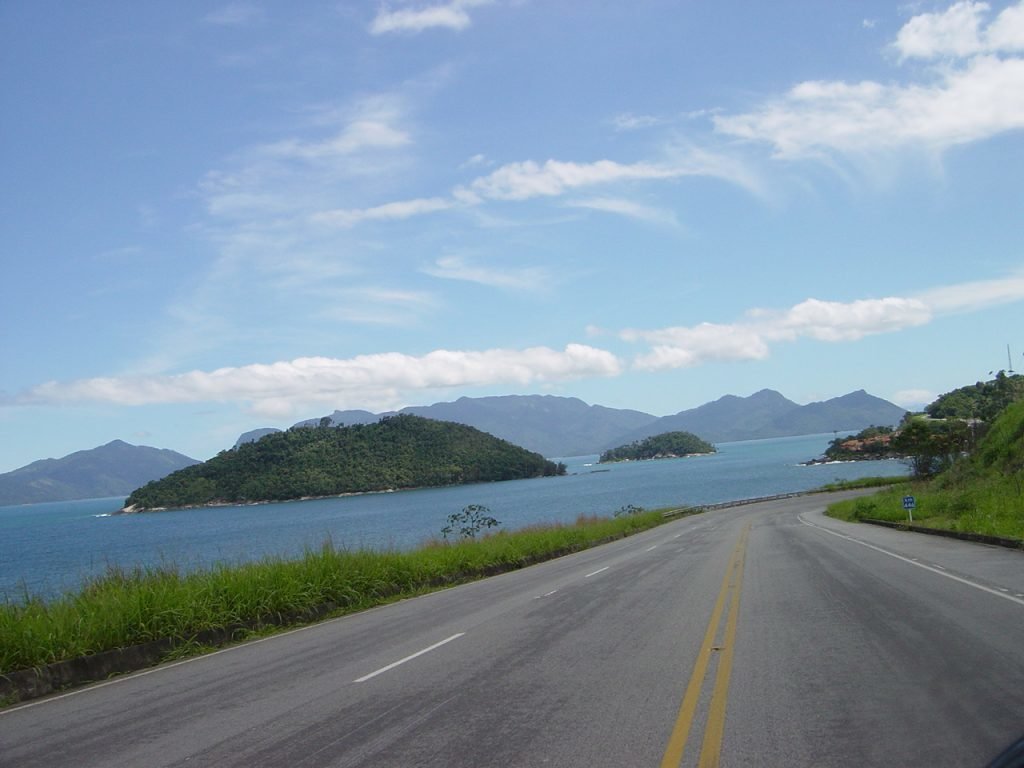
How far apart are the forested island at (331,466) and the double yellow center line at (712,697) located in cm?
15136

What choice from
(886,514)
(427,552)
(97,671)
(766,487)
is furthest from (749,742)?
(766,487)

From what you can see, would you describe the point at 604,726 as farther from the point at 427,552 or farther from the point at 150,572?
the point at 427,552

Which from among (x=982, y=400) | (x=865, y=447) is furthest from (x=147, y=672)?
(x=865, y=447)

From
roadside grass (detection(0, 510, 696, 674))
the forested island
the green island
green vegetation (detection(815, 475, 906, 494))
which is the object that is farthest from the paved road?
the forested island

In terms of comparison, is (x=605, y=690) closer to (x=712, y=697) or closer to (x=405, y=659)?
(x=712, y=697)

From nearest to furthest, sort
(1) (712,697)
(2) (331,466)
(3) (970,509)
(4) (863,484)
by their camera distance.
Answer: (1) (712,697) < (3) (970,509) < (4) (863,484) < (2) (331,466)

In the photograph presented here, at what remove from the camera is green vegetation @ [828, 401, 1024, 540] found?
25250 millimetres

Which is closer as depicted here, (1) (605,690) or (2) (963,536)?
(1) (605,690)

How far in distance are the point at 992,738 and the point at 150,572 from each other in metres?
13.2

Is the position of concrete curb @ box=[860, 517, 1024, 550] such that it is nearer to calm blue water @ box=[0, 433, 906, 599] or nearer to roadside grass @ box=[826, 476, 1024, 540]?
roadside grass @ box=[826, 476, 1024, 540]

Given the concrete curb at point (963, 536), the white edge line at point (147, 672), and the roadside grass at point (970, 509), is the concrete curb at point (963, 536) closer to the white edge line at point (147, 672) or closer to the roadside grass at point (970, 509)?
the roadside grass at point (970, 509)

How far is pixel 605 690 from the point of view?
8375 millimetres

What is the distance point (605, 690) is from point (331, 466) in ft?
536

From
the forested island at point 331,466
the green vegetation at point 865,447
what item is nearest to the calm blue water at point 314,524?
the forested island at point 331,466
